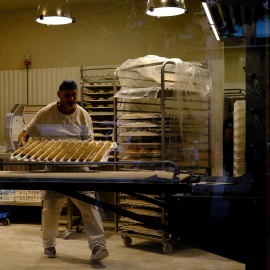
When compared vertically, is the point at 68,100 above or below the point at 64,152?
above

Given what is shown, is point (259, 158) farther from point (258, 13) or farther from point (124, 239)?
point (124, 239)

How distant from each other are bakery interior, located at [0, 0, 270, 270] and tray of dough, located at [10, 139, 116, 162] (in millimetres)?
40

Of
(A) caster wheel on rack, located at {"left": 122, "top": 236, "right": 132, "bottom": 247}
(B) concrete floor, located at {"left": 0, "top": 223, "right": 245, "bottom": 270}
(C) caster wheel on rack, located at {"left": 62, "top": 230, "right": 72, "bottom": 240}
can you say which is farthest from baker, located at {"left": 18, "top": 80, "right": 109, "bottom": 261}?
(C) caster wheel on rack, located at {"left": 62, "top": 230, "right": 72, "bottom": 240}

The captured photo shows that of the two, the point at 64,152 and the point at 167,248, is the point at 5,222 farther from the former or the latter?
the point at 64,152

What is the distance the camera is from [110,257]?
11.0ft

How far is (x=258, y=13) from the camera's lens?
1.74 m

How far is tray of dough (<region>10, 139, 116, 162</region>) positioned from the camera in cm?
214

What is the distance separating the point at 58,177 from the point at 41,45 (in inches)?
132

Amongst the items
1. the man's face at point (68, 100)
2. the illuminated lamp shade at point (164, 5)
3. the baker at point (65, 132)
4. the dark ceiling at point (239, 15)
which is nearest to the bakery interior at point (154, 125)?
the dark ceiling at point (239, 15)

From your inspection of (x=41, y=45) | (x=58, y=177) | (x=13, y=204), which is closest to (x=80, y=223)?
(x=13, y=204)

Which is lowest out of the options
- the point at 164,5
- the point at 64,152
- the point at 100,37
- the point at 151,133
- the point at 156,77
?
the point at 64,152

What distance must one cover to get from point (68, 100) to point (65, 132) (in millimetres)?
227

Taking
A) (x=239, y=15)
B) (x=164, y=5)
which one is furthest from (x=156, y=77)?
(x=239, y=15)

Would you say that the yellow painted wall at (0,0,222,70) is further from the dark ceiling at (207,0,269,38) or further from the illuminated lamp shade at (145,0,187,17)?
the dark ceiling at (207,0,269,38)
